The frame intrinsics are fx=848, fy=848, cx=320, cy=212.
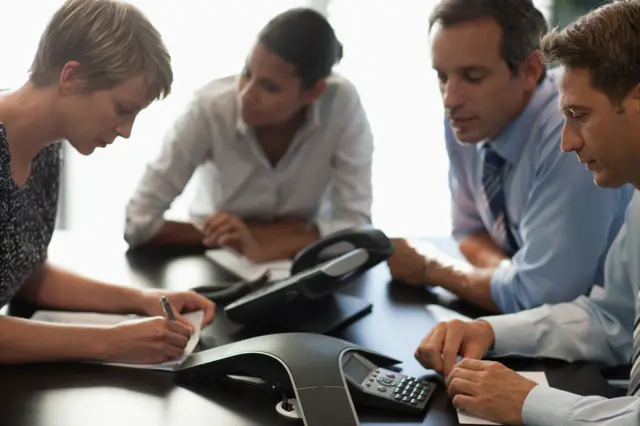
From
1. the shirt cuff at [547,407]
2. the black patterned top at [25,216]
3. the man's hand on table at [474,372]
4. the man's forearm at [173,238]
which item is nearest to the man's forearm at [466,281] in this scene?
the man's hand on table at [474,372]

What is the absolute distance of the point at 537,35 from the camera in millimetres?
1854

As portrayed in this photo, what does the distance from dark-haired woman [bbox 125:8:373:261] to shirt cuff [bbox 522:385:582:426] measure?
894 mm

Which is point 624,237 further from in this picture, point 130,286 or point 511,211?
point 130,286

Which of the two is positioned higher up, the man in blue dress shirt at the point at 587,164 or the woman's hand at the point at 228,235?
the man in blue dress shirt at the point at 587,164

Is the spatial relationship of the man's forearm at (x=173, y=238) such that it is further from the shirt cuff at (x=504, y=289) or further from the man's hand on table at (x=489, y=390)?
the man's hand on table at (x=489, y=390)

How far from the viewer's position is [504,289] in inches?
69.5

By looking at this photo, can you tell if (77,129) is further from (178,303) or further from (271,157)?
(271,157)

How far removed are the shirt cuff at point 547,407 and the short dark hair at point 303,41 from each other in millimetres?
1179

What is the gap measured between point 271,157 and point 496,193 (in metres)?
0.75

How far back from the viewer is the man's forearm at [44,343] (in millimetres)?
1396

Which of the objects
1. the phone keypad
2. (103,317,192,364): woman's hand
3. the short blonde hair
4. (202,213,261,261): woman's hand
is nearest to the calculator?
the phone keypad

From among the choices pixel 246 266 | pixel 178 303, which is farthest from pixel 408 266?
pixel 178 303

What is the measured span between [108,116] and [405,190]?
7.28ft

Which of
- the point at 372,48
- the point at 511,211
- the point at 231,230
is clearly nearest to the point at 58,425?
the point at 231,230
